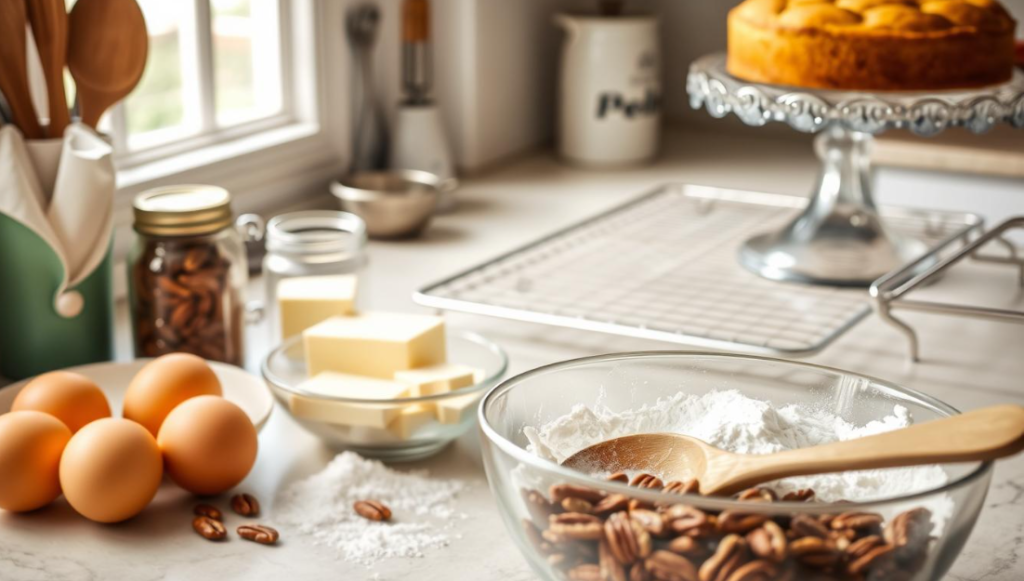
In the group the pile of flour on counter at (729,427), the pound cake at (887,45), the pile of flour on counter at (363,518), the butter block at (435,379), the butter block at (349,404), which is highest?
the pound cake at (887,45)

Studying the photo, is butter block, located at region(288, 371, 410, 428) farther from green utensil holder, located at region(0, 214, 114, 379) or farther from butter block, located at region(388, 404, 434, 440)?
green utensil holder, located at region(0, 214, 114, 379)

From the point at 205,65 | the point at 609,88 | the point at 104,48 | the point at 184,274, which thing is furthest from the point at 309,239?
the point at 609,88

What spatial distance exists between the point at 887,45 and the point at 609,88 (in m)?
0.84

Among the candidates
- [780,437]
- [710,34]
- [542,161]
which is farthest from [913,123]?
[710,34]

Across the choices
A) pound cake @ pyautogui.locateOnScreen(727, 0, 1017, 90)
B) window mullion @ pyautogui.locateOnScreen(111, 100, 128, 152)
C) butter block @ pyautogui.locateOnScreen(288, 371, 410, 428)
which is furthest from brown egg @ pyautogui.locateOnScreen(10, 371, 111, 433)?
pound cake @ pyautogui.locateOnScreen(727, 0, 1017, 90)

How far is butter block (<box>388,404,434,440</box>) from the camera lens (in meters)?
0.84

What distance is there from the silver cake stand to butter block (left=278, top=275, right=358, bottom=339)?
0.41 meters

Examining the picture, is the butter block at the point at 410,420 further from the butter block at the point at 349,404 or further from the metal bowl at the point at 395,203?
the metal bowl at the point at 395,203

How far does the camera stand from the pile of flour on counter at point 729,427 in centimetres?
67

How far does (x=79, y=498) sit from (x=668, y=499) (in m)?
0.39

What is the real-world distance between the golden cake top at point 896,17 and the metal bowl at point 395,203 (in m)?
0.48

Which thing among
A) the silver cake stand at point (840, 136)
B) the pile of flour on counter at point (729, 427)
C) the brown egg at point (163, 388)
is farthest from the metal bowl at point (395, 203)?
the pile of flour on counter at point (729, 427)

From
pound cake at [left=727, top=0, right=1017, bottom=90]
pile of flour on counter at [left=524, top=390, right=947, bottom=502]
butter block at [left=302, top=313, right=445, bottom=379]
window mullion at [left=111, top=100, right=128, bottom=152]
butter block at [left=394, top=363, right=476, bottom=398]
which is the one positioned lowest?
butter block at [left=394, top=363, right=476, bottom=398]

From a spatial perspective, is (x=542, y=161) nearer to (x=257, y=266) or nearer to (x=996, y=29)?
(x=257, y=266)
